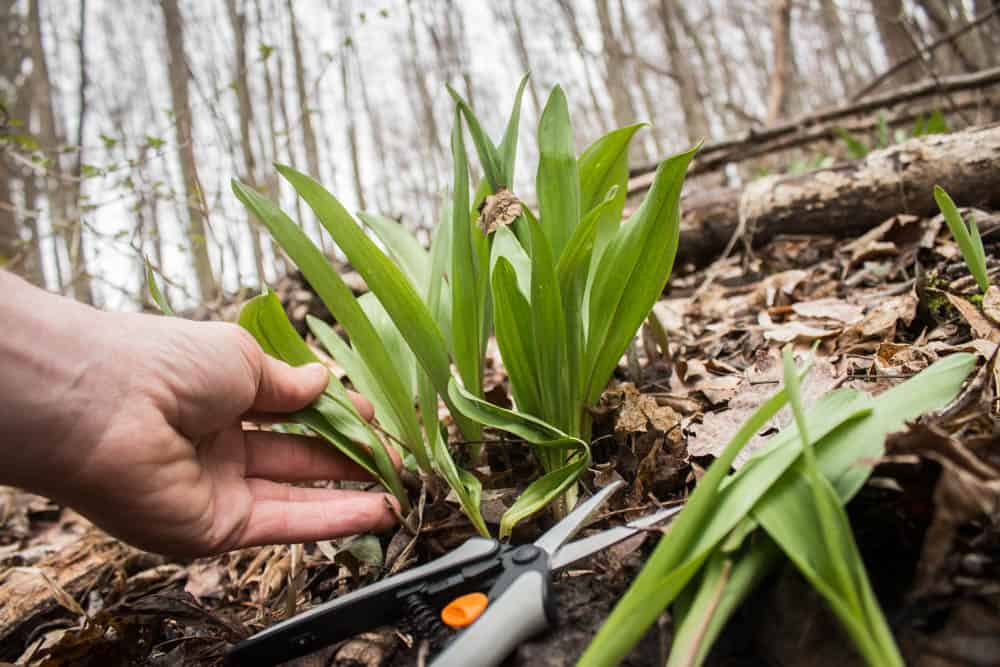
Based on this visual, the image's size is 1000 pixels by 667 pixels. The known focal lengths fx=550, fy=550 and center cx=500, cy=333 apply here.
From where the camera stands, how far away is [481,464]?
117cm

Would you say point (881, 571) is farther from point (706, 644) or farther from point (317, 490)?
point (317, 490)

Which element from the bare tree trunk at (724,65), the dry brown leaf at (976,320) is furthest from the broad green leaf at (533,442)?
the bare tree trunk at (724,65)

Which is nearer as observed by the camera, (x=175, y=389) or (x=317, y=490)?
(x=175, y=389)

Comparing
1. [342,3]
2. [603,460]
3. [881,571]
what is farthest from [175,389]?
[342,3]

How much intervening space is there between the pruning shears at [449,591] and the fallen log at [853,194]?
1920mm

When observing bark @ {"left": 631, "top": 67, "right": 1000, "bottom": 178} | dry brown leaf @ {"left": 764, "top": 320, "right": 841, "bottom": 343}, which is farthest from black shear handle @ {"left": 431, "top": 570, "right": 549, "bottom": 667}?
bark @ {"left": 631, "top": 67, "right": 1000, "bottom": 178}

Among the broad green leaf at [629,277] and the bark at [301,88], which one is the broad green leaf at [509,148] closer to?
the broad green leaf at [629,277]

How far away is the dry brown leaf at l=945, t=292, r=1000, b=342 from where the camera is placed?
984mm

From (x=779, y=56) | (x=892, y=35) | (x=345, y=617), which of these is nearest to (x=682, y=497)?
(x=345, y=617)

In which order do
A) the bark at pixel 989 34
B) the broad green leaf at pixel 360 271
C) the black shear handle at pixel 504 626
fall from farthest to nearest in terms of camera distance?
1. the bark at pixel 989 34
2. the broad green leaf at pixel 360 271
3. the black shear handle at pixel 504 626

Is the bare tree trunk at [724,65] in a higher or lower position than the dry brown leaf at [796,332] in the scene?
higher

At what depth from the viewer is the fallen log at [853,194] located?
1929mm

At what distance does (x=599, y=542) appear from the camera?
692 mm

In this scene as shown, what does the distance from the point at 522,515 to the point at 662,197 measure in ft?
1.76
